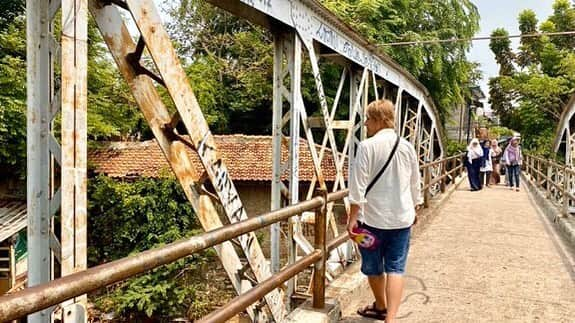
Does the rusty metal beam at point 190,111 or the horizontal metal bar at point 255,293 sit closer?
the horizontal metal bar at point 255,293

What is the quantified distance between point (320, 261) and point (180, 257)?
176 cm

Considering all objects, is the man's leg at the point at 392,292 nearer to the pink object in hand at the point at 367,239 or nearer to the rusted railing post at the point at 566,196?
the pink object in hand at the point at 367,239

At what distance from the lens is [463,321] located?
4164 millimetres

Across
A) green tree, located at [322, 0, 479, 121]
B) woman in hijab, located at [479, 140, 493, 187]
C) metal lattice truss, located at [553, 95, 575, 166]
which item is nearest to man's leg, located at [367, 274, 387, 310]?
metal lattice truss, located at [553, 95, 575, 166]

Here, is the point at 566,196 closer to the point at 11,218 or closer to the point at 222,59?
the point at 11,218

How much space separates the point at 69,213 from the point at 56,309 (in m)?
0.52

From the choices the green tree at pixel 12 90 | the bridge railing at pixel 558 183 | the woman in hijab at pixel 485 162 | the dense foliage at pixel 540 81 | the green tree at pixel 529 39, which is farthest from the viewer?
the green tree at pixel 529 39

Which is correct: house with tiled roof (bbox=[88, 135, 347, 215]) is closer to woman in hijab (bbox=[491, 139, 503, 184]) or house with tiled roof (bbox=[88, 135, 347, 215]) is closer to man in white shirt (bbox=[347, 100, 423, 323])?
woman in hijab (bbox=[491, 139, 503, 184])

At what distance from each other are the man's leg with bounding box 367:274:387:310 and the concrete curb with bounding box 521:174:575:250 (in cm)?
436

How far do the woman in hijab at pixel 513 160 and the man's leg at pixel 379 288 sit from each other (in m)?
11.9

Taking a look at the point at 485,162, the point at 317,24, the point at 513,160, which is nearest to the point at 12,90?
the point at 317,24

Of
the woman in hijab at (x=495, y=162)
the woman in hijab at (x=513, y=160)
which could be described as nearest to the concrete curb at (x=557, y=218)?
the woman in hijab at (x=513, y=160)

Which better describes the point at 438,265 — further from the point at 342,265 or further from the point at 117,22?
the point at 117,22

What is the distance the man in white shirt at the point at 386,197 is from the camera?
11.3 feet
